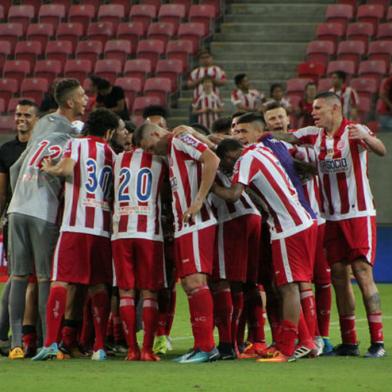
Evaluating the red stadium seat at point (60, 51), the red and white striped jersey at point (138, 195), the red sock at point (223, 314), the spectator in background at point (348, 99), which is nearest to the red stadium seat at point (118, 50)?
the red stadium seat at point (60, 51)

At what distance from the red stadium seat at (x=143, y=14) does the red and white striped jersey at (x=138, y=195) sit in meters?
14.6

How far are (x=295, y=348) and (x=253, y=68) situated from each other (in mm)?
13918

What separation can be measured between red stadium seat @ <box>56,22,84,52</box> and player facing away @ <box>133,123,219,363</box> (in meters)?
15.0

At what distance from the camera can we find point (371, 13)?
73.6 ft

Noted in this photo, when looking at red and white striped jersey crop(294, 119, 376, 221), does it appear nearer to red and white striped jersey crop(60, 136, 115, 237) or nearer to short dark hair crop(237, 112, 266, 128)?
short dark hair crop(237, 112, 266, 128)

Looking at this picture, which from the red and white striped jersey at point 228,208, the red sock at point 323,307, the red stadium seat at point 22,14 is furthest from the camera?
the red stadium seat at point 22,14

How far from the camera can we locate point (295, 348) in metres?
9.40

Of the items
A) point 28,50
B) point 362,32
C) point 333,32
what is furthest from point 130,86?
point 362,32

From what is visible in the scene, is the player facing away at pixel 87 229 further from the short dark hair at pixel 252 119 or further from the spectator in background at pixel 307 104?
the spectator in background at pixel 307 104

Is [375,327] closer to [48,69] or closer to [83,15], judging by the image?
[48,69]

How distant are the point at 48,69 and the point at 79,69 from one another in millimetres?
656

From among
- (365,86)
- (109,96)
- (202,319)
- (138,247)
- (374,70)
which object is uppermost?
(374,70)

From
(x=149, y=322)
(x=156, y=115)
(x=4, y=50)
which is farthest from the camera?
(x=4, y=50)

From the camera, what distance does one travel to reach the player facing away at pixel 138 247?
9352 mm
